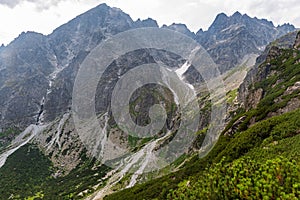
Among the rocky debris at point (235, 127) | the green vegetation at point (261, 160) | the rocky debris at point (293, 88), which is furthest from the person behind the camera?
the rocky debris at point (235, 127)

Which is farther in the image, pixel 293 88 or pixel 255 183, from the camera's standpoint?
pixel 293 88

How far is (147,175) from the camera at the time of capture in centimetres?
15988

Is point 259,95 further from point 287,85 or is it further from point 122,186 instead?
point 122,186

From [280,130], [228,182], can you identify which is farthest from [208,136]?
[228,182]

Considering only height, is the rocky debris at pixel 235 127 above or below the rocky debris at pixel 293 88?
below

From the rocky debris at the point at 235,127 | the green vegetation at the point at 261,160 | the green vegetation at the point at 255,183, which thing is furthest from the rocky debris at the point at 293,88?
the green vegetation at the point at 255,183

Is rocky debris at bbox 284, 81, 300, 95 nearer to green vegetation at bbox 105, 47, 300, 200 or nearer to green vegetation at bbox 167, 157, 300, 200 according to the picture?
green vegetation at bbox 105, 47, 300, 200

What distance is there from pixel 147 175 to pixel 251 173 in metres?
141

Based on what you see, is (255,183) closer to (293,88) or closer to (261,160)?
(261,160)

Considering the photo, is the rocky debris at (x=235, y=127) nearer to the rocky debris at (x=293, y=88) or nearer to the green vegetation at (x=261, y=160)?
the green vegetation at (x=261, y=160)

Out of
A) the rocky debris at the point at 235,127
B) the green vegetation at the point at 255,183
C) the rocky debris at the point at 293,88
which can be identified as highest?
the green vegetation at the point at 255,183

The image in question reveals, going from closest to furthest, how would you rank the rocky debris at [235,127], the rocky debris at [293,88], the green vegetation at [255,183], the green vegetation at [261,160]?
the green vegetation at [255,183]
the green vegetation at [261,160]
the rocky debris at [293,88]
the rocky debris at [235,127]

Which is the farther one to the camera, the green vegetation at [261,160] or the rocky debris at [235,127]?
the rocky debris at [235,127]

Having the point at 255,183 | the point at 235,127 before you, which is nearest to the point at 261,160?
the point at 255,183
